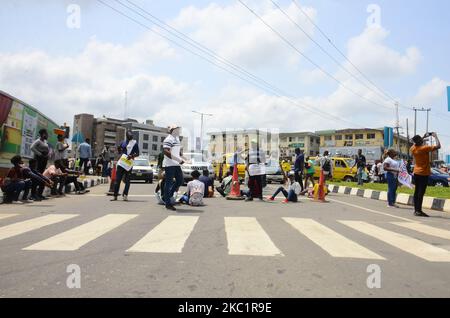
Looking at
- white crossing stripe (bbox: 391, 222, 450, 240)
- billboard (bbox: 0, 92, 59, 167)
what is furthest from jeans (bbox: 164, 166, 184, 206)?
billboard (bbox: 0, 92, 59, 167)

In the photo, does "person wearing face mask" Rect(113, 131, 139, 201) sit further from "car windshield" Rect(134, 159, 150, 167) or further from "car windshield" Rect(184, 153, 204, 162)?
"car windshield" Rect(134, 159, 150, 167)

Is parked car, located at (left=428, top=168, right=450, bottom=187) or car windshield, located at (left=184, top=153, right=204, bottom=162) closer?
car windshield, located at (left=184, top=153, right=204, bottom=162)

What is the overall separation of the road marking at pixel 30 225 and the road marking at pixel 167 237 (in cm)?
178

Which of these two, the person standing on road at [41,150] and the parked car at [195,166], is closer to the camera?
the person standing on road at [41,150]

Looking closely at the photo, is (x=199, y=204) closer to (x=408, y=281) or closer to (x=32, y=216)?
(x=32, y=216)

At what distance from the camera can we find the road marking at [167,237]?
15.7ft

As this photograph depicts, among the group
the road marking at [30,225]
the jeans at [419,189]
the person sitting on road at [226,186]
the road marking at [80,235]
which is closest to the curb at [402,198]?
the jeans at [419,189]

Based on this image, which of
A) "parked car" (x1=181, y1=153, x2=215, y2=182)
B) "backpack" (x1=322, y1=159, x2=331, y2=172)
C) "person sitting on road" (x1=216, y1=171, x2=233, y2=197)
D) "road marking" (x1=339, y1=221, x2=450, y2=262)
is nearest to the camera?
"road marking" (x1=339, y1=221, x2=450, y2=262)

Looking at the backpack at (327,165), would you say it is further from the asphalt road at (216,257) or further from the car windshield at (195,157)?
the asphalt road at (216,257)

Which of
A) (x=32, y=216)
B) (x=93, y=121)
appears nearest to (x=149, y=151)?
(x=93, y=121)

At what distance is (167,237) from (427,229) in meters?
4.82

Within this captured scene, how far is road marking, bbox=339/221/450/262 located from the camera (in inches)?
195
